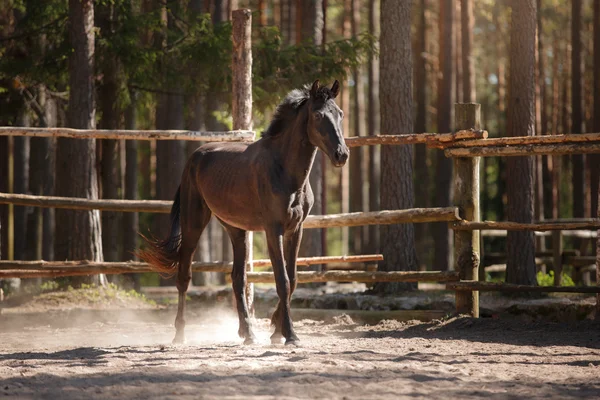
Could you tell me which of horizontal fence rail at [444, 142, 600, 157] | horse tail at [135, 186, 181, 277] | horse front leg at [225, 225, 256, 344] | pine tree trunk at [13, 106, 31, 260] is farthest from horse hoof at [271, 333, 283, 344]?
pine tree trunk at [13, 106, 31, 260]

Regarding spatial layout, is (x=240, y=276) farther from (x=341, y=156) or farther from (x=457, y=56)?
(x=457, y=56)

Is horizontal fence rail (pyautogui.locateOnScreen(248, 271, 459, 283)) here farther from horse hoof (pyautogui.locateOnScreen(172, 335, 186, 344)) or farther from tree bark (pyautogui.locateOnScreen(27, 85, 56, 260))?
tree bark (pyautogui.locateOnScreen(27, 85, 56, 260))

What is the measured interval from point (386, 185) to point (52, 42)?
6930mm

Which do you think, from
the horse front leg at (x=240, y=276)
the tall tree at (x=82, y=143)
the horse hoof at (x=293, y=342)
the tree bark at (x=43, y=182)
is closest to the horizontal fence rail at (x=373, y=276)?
the horse front leg at (x=240, y=276)

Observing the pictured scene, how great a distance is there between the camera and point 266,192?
695 cm

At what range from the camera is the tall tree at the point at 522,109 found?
11.3 metres

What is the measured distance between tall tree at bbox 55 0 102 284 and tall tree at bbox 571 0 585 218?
494 inches

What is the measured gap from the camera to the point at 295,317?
9398mm

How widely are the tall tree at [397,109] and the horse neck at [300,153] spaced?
13.1ft

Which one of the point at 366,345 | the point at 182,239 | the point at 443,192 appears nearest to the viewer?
the point at 366,345

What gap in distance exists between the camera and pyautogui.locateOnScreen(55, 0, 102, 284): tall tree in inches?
453

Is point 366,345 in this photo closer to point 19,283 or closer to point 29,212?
point 19,283

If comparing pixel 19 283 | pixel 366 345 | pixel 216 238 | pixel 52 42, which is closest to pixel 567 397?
pixel 366 345

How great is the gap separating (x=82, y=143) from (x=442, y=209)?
5897 millimetres
